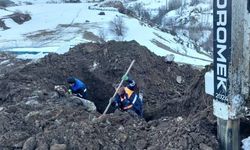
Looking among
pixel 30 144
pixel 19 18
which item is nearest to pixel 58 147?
pixel 30 144

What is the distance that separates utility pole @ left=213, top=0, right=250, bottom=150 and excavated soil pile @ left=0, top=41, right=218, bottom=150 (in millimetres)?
386

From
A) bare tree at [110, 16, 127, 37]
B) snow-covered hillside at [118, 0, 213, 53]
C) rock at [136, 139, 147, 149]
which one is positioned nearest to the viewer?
rock at [136, 139, 147, 149]

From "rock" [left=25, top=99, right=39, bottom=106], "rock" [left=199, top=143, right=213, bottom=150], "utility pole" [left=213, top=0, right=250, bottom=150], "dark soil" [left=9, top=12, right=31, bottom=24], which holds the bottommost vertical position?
"dark soil" [left=9, top=12, right=31, bottom=24]

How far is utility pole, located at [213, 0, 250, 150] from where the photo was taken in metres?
4.76

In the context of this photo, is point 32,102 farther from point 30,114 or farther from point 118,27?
point 118,27

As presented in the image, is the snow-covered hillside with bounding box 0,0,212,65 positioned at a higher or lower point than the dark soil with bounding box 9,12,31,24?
lower

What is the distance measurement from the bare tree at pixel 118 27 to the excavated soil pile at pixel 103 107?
1830 cm

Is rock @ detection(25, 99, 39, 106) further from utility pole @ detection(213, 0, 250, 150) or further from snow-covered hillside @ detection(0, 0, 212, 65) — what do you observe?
snow-covered hillside @ detection(0, 0, 212, 65)

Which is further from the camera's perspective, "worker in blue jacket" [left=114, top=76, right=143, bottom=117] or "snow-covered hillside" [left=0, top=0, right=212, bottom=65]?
"snow-covered hillside" [left=0, top=0, right=212, bottom=65]

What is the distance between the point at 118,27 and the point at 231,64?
89.5 ft

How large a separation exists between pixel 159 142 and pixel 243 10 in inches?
80.9

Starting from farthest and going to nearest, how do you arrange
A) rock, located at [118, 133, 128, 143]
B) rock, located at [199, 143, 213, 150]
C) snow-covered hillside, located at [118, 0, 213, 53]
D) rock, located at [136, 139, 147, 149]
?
snow-covered hillside, located at [118, 0, 213, 53] → rock, located at [118, 133, 128, 143] → rock, located at [136, 139, 147, 149] → rock, located at [199, 143, 213, 150]

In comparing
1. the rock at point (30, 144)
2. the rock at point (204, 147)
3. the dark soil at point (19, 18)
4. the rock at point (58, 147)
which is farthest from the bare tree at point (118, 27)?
the rock at point (204, 147)

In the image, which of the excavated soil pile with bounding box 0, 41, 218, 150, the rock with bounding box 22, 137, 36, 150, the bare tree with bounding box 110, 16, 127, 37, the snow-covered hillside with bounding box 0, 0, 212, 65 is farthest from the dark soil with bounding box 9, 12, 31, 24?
the rock with bounding box 22, 137, 36, 150
